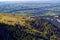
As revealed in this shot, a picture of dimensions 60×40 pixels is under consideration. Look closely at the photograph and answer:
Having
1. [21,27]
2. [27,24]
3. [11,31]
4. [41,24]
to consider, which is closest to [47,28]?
[41,24]

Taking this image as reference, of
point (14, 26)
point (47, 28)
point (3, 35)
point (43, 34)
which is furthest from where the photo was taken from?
point (47, 28)

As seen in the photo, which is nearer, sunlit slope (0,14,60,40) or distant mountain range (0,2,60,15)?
sunlit slope (0,14,60,40)

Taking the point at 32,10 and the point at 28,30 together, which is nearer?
the point at 28,30

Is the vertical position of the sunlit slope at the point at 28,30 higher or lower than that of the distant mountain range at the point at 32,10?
higher

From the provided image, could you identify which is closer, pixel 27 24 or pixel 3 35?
pixel 3 35

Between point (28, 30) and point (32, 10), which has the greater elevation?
point (28, 30)

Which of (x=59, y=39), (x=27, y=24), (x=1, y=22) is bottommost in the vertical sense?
(x=59, y=39)

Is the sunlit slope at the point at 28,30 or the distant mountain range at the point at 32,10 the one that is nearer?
the sunlit slope at the point at 28,30

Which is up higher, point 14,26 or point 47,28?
point 14,26

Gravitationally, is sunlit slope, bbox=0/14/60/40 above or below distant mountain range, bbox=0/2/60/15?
above

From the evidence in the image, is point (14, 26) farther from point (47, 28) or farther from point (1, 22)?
point (47, 28)

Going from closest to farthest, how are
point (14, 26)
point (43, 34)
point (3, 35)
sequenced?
1. point (3, 35)
2. point (14, 26)
3. point (43, 34)
